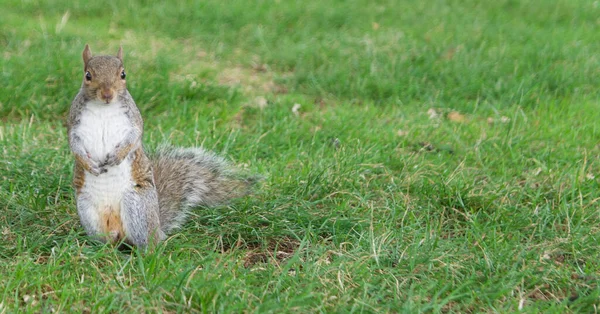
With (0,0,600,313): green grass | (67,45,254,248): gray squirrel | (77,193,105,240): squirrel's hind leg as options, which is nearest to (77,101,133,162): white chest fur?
(67,45,254,248): gray squirrel

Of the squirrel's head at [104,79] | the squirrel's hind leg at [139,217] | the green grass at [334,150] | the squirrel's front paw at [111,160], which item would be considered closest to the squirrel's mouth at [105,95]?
the squirrel's head at [104,79]

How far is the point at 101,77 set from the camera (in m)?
2.38

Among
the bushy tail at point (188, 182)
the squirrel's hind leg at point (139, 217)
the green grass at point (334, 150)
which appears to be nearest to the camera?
the green grass at point (334, 150)

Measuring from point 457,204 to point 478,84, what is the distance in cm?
162

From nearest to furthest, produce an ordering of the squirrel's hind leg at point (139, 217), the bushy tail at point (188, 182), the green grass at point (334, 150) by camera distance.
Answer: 1. the green grass at point (334, 150)
2. the squirrel's hind leg at point (139, 217)
3. the bushy tail at point (188, 182)

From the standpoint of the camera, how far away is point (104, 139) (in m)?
2.43

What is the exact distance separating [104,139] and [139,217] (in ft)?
0.87

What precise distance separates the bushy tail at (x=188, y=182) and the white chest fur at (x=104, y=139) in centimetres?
27

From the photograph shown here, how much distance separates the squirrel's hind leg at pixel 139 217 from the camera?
2.44m

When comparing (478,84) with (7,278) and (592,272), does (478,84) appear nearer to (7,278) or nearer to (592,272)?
(592,272)

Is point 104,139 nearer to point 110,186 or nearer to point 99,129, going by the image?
point 99,129

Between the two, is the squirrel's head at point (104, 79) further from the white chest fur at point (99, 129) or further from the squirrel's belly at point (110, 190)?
the squirrel's belly at point (110, 190)

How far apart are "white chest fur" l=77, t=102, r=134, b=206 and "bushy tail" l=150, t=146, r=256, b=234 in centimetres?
27

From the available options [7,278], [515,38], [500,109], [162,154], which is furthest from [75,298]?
[515,38]
